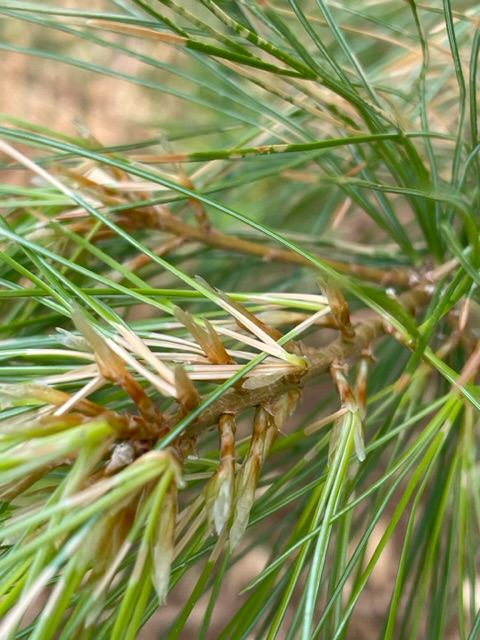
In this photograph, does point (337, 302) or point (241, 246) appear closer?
point (337, 302)

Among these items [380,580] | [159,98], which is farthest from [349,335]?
[159,98]

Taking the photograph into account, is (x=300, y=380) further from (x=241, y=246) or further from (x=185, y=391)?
(x=241, y=246)

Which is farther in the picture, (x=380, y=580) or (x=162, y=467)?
(x=380, y=580)

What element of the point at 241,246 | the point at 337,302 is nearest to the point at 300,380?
the point at 337,302

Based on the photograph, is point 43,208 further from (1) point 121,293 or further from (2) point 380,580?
(2) point 380,580

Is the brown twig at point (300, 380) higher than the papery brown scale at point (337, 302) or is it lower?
lower

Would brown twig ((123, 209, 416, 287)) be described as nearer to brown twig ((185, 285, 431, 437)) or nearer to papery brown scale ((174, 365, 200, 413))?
brown twig ((185, 285, 431, 437))

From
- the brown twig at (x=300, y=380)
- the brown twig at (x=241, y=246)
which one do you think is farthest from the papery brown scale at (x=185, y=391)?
the brown twig at (x=241, y=246)

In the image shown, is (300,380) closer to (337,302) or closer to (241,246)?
(337,302)

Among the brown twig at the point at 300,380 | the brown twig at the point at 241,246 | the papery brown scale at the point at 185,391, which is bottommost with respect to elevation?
the brown twig at the point at 300,380

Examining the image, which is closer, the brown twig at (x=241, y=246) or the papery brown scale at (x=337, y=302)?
the papery brown scale at (x=337, y=302)

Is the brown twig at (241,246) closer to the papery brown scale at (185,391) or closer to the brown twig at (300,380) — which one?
the brown twig at (300,380)
